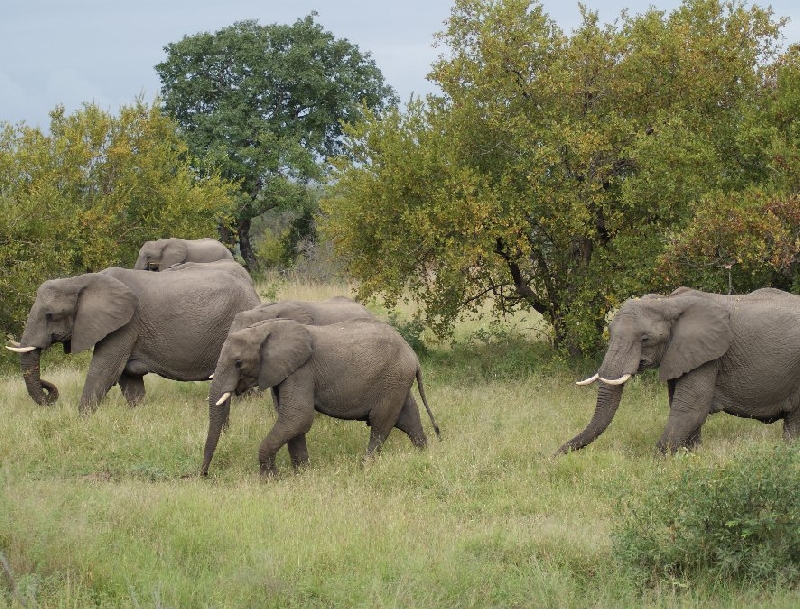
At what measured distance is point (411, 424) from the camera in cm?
1220

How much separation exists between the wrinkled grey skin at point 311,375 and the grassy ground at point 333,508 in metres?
0.43

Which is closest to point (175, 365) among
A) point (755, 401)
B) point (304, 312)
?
point (304, 312)

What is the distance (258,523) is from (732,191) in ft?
26.2

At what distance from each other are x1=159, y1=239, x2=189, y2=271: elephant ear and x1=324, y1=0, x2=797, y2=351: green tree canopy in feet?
8.21

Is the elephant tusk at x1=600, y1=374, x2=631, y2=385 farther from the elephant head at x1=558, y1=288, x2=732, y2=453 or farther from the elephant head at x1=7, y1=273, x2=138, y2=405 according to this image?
the elephant head at x1=7, y1=273, x2=138, y2=405

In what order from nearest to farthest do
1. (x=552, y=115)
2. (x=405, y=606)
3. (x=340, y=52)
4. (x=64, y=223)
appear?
(x=405, y=606), (x=552, y=115), (x=64, y=223), (x=340, y=52)

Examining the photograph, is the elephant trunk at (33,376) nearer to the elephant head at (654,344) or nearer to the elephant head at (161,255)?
the elephant head at (161,255)

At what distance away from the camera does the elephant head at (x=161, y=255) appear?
1753 cm

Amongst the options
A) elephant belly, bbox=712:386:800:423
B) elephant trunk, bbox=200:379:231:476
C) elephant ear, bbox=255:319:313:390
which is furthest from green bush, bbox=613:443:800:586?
elephant trunk, bbox=200:379:231:476

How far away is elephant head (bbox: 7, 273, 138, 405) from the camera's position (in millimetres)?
13570

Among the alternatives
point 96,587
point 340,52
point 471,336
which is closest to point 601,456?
point 96,587

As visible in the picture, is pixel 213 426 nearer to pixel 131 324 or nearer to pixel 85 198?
pixel 131 324

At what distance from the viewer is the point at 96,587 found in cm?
758

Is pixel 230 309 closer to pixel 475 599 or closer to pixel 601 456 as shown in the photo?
pixel 601 456
